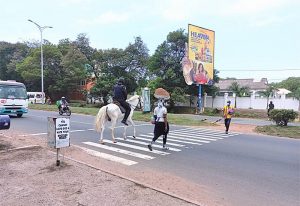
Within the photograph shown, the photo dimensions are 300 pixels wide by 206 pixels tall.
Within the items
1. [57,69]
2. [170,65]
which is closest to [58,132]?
[170,65]

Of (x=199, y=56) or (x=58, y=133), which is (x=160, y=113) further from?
(x=199, y=56)

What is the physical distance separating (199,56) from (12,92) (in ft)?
66.3

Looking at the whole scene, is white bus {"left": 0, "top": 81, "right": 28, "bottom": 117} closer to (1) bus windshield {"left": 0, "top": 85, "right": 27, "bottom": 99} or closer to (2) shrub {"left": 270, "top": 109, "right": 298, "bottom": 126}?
(1) bus windshield {"left": 0, "top": 85, "right": 27, "bottom": 99}

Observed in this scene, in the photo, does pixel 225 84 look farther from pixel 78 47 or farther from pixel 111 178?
pixel 111 178

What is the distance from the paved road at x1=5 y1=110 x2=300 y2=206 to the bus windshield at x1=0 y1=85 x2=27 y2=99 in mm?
10851

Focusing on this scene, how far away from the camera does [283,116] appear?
1991cm

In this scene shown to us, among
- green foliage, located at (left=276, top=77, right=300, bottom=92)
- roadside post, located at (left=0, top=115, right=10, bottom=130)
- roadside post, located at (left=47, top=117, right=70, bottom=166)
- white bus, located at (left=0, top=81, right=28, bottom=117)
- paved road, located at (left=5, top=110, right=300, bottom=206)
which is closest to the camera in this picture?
paved road, located at (left=5, top=110, right=300, bottom=206)

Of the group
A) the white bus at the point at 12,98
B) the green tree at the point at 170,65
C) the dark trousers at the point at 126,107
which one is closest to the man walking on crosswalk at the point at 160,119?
the dark trousers at the point at 126,107

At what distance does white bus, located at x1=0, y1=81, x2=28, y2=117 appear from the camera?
852 inches

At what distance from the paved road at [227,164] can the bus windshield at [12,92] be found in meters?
10.9

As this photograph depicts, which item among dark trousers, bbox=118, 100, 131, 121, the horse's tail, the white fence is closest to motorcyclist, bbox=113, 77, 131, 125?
dark trousers, bbox=118, 100, 131, 121

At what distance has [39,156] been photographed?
28.6 ft

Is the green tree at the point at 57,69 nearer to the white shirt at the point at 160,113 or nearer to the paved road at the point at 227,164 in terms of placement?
the paved road at the point at 227,164

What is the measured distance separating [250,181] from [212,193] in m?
1.36
